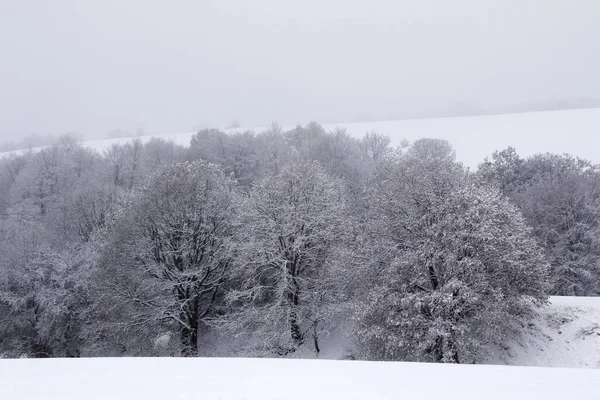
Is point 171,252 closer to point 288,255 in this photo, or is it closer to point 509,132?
point 288,255

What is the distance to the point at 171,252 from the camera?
2616cm

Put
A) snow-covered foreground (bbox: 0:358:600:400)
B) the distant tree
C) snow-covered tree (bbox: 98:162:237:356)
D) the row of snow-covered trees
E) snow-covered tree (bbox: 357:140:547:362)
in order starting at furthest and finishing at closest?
the distant tree → snow-covered tree (bbox: 98:162:237:356) → the row of snow-covered trees → snow-covered tree (bbox: 357:140:547:362) → snow-covered foreground (bbox: 0:358:600:400)

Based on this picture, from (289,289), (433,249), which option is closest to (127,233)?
(289,289)

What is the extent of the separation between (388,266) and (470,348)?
5.43m

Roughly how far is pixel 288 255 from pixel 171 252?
25.2 ft

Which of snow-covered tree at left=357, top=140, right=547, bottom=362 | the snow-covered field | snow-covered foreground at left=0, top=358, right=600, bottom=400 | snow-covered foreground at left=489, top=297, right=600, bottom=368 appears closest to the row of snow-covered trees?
snow-covered tree at left=357, top=140, right=547, bottom=362

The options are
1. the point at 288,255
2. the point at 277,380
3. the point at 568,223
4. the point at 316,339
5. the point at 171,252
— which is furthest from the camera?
the point at 568,223

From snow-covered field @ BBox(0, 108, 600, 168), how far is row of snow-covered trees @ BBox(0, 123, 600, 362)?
92.5 ft

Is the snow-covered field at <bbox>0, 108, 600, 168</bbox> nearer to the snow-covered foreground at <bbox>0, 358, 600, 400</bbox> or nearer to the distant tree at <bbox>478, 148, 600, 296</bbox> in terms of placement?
the distant tree at <bbox>478, 148, 600, 296</bbox>

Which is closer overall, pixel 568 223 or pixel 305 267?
pixel 305 267

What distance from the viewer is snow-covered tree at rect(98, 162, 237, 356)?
2566 centimetres

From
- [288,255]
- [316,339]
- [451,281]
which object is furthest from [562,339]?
[288,255]

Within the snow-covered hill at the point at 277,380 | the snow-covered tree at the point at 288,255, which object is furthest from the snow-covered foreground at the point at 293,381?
the snow-covered tree at the point at 288,255

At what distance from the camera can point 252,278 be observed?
2681cm
